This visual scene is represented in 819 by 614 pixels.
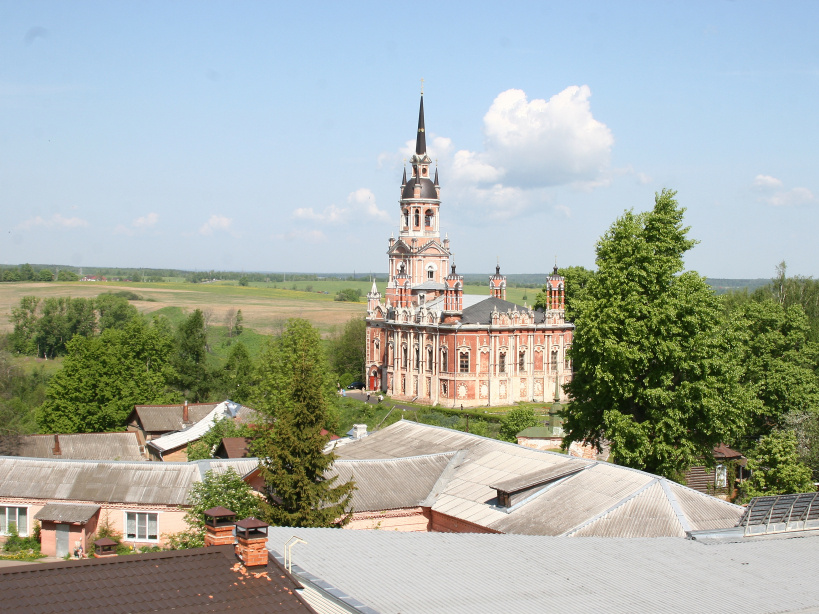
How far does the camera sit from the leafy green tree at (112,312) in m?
103

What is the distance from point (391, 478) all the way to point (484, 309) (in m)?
44.3

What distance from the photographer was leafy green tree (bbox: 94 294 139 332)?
10331cm

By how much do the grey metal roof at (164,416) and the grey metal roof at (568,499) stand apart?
21681mm

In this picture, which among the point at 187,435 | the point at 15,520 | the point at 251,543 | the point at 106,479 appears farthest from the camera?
the point at 187,435

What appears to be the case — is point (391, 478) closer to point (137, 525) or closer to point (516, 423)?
point (137, 525)

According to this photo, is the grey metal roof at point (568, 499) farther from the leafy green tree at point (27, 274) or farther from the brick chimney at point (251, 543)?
the leafy green tree at point (27, 274)

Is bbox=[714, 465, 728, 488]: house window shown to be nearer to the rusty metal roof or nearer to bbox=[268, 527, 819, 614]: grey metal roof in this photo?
bbox=[268, 527, 819, 614]: grey metal roof

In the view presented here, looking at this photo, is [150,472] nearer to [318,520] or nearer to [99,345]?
[318,520]

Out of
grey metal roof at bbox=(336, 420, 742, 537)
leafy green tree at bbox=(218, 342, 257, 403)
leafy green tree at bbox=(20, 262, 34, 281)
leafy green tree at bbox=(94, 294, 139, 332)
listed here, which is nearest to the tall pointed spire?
leafy green tree at bbox=(218, 342, 257, 403)

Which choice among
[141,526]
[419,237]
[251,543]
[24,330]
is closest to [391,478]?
[141,526]

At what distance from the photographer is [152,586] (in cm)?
1112

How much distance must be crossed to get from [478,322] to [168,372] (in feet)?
78.5

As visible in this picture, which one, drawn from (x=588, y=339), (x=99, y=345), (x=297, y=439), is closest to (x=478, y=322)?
(x=99, y=345)

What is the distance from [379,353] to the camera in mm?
75250
